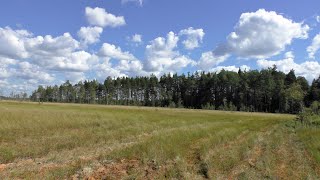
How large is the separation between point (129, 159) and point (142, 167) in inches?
70.0

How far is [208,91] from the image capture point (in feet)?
486

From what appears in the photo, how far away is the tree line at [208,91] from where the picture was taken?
121 meters

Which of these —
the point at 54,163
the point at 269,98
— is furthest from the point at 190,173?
the point at 269,98

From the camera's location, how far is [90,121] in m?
33.0

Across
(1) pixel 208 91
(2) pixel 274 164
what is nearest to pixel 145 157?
(2) pixel 274 164

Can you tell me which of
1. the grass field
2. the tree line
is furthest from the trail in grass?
the tree line

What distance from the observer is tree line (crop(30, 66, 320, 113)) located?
4754 inches

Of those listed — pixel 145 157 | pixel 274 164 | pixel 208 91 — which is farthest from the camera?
pixel 208 91

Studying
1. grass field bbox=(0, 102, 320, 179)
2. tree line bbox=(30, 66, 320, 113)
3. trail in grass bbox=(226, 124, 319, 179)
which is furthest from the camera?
tree line bbox=(30, 66, 320, 113)

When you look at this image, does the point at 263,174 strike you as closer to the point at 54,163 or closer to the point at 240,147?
the point at 240,147

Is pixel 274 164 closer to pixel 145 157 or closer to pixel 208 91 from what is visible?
pixel 145 157

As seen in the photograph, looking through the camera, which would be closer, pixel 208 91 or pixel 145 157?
pixel 145 157

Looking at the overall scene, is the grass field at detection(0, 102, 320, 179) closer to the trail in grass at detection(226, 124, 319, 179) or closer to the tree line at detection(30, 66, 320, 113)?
the trail in grass at detection(226, 124, 319, 179)

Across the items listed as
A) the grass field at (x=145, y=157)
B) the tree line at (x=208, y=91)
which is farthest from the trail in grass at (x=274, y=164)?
the tree line at (x=208, y=91)
